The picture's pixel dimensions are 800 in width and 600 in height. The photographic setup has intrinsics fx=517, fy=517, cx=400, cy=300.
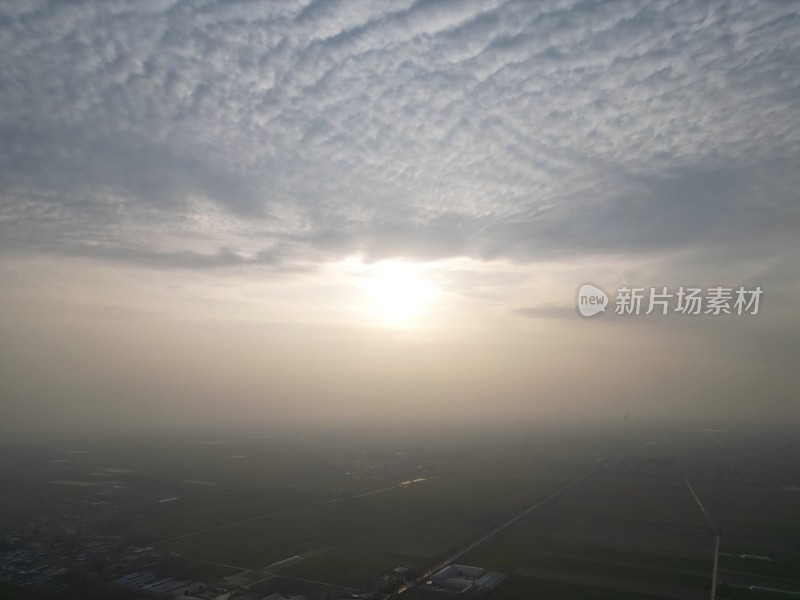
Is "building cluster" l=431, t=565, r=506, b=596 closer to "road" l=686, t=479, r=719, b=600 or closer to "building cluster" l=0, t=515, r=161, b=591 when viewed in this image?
"road" l=686, t=479, r=719, b=600

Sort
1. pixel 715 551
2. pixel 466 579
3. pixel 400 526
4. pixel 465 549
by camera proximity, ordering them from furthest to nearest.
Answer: pixel 400 526 → pixel 465 549 → pixel 715 551 → pixel 466 579

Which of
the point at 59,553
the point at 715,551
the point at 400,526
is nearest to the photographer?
the point at 715,551

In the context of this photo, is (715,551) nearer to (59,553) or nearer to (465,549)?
(465,549)

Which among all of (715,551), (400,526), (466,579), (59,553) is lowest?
(59,553)

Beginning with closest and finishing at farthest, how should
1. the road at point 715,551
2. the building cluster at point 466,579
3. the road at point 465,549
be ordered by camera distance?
the road at point 715,551 < the building cluster at point 466,579 < the road at point 465,549

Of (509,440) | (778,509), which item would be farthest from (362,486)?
(509,440)

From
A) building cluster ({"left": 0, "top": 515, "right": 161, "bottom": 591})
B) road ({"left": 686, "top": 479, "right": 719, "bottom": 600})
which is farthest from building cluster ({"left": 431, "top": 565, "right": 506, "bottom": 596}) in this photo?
building cluster ({"left": 0, "top": 515, "right": 161, "bottom": 591})

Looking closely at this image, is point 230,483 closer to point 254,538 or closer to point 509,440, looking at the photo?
point 254,538

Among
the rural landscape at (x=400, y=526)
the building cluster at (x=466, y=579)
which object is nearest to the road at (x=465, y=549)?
the rural landscape at (x=400, y=526)

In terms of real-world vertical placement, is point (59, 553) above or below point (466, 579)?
below

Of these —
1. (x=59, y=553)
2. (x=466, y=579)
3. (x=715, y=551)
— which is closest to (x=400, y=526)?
(x=466, y=579)

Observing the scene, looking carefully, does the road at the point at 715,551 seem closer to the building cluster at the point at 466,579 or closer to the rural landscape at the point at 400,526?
the rural landscape at the point at 400,526
